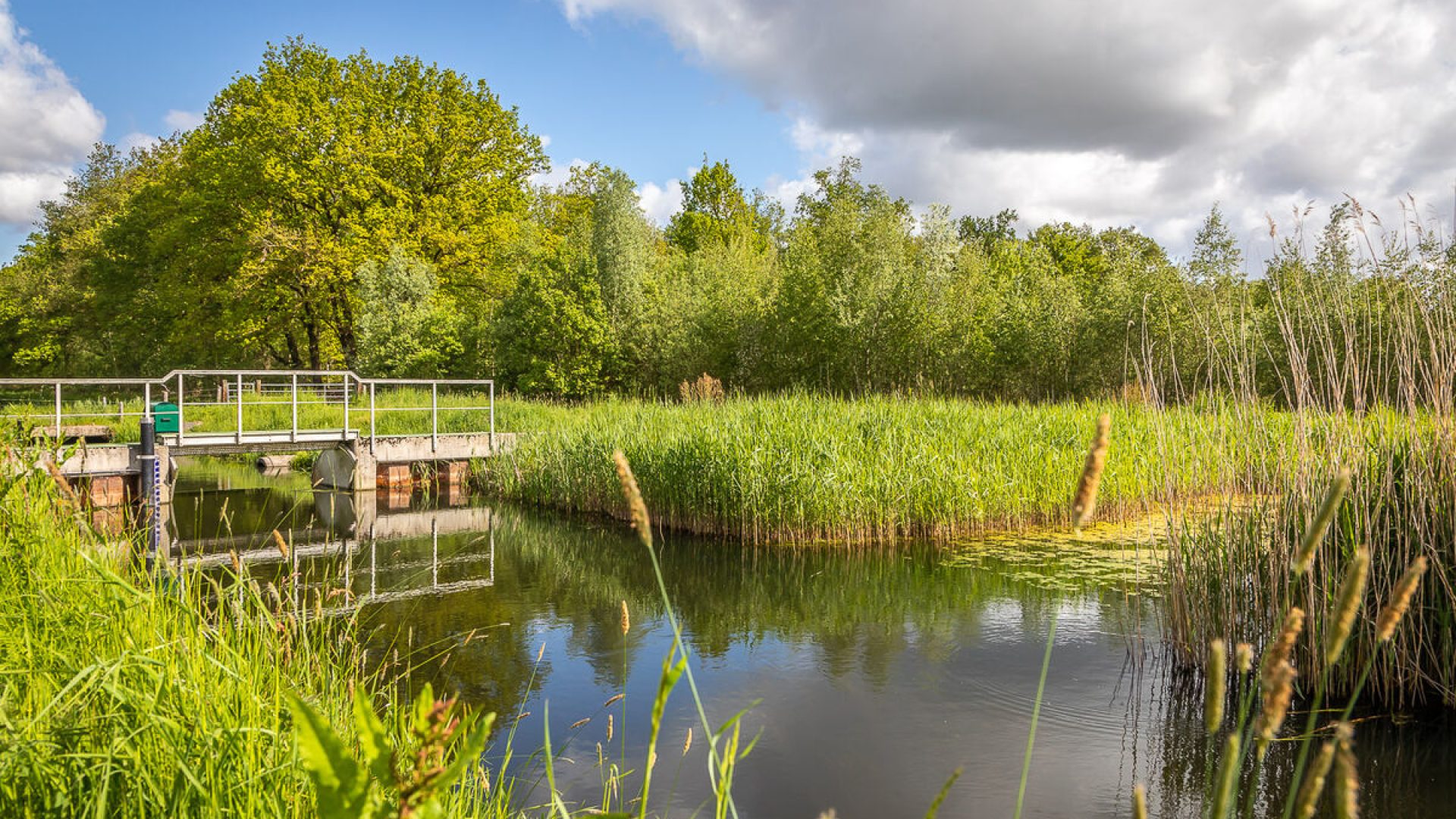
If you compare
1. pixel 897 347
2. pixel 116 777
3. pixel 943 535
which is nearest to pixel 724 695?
pixel 116 777

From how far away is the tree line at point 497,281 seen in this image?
2217 cm

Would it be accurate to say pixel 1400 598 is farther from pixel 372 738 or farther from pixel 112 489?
pixel 112 489

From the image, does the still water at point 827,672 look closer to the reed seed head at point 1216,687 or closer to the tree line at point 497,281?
the reed seed head at point 1216,687

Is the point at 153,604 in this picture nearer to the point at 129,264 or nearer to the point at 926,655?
the point at 926,655

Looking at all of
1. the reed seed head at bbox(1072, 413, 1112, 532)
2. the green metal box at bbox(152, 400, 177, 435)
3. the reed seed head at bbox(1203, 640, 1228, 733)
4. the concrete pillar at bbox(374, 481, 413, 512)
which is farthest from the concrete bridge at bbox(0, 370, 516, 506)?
the reed seed head at bbox(1203, 640, 1228, 733)

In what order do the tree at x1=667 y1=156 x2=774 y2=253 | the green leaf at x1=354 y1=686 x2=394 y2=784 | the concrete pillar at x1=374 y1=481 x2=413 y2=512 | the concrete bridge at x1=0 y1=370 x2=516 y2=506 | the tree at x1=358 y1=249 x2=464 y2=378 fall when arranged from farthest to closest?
the tree at x1=667 y1=156 x2=774 y2=253 → the tree at x1=358 y1=249 x2=464 y2=378 → the concrete pillar at x1=374 y1=481 x2=413 y2=512 → the concrete bridge at x1=0 y1=370 x2=516 y2=506 → the green leaf at x1=354 y1=686 x2=394 y2=784

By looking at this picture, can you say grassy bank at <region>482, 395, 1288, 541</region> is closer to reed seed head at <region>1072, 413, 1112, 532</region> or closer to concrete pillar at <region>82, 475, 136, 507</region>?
concrete pillar at <region>82, 475, 136, 507</region>

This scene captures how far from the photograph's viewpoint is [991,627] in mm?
7504

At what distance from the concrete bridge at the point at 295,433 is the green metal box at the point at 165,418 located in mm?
16

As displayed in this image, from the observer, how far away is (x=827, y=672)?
22.1ft

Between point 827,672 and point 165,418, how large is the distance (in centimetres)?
1268

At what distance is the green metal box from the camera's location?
48.9ft

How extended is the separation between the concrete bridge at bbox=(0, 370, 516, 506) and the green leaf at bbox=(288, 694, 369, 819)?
11.9 metres

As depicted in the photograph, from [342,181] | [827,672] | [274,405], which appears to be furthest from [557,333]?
[827,672]
